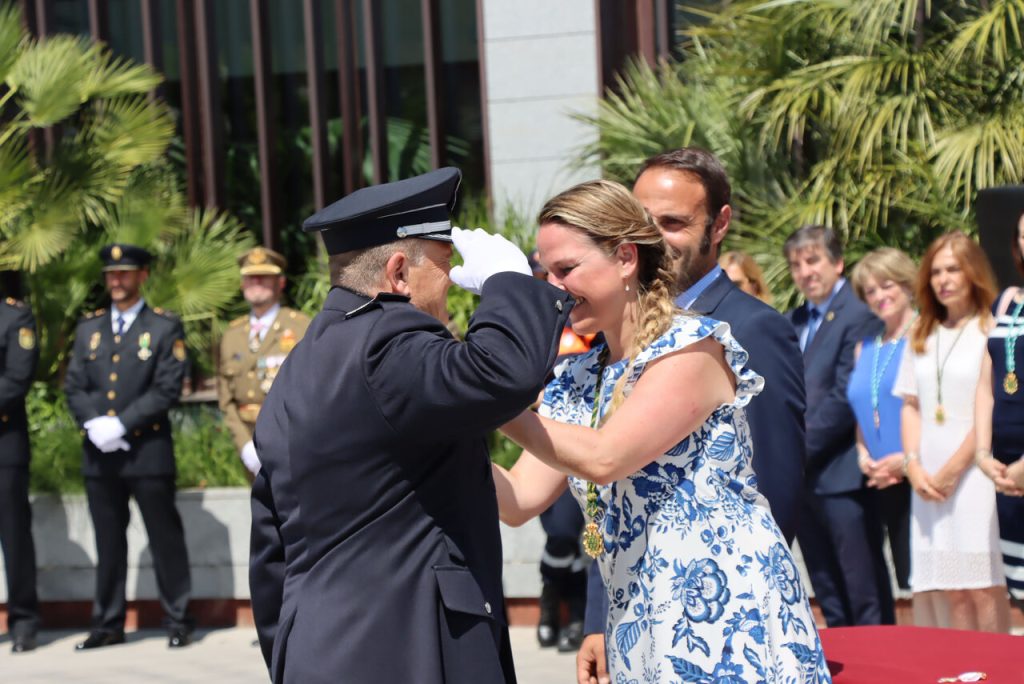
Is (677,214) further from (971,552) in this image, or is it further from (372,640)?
(971,552)

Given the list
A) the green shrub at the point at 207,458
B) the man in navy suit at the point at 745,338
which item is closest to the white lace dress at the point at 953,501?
the man in navy suit at the point at 745,338

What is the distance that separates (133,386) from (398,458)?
5256 millimetres

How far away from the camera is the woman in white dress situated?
5.38 metres

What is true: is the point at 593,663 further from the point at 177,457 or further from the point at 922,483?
the point at 177,457

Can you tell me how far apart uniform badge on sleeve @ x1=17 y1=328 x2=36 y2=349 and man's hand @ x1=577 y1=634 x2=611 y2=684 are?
16.9ft

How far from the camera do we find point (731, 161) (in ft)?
28.2

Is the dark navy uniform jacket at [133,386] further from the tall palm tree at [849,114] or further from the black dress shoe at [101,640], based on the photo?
the tall palm tree at [849,114]

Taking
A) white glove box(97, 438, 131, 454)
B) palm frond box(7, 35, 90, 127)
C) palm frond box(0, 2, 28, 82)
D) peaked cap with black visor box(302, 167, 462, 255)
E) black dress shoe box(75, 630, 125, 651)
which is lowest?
black dress shoe box(75, 630, 125, 651)

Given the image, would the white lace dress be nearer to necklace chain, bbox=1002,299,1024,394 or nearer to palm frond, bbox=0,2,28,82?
necklace chain, bbox=1002,299,1024,394

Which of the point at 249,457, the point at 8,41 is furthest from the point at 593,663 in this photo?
the point at 8,41

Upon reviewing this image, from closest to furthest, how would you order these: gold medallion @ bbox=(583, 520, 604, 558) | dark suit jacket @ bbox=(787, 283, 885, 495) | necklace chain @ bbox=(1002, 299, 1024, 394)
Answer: gold medallion @ bbox=(583, 520, 604, 558) < necklace chain @ bbox=(1002, 299, 1024, 394) < dark suit jacket @ bbox=(787, 283, 885, 495)

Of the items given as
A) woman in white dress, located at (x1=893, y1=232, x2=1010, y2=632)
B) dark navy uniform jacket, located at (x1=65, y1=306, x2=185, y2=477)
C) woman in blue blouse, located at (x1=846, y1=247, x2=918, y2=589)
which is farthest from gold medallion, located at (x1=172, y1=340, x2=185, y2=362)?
woman in white dress, located at (x1=893, y1=232, x2=1010, y2=632)

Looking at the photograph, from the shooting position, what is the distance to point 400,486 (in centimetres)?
235

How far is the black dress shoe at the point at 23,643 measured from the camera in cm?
716
